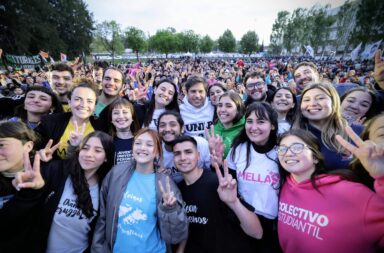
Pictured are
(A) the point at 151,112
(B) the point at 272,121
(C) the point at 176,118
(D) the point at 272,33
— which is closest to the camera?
(B) the point at 272,121

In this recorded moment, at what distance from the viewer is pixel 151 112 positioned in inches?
156

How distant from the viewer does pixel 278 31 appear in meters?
69.6

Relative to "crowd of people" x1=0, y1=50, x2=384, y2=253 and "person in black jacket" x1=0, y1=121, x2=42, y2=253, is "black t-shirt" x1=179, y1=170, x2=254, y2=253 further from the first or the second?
"person in black jacket" x1=0, y1=121, x2=42, y2=253

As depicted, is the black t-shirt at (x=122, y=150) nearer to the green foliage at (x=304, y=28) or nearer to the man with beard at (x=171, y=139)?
the man with beard at (x=171, y=139)

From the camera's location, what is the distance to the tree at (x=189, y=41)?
7394cm

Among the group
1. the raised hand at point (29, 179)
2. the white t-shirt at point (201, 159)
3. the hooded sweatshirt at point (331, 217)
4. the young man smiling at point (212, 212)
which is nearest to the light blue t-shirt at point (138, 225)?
the young man smiling at point (212, 212)

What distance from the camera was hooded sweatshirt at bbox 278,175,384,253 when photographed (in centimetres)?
155

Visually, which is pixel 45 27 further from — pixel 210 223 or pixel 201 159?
pixel 210 223

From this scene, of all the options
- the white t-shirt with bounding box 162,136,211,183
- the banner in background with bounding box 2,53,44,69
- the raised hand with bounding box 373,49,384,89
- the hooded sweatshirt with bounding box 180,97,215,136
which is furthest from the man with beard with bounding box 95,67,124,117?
the banner in background with bounding box 2,53,44,69

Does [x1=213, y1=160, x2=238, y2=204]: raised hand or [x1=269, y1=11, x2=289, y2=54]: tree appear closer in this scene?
[x1=213, y1=160, x2=238, y2=204]: raised hand

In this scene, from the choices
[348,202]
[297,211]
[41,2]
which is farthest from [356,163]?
[41,2]

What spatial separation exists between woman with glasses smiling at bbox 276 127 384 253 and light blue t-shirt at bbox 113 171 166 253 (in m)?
1.29

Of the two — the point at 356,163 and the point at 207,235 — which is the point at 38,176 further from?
the point at 356,163

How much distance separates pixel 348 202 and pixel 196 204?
4.54 ft
